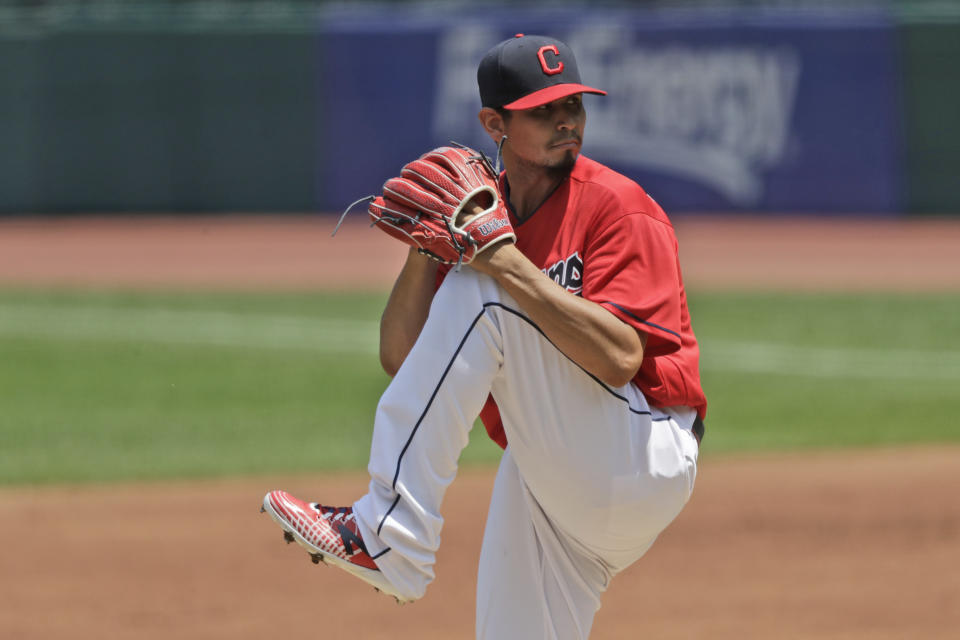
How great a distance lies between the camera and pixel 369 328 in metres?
12.0

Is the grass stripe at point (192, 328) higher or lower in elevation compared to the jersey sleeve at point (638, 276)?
lower

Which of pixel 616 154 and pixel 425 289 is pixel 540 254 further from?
pixel 616 154

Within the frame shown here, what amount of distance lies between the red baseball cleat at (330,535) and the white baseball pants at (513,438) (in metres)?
0.04

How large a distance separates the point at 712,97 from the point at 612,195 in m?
15.2

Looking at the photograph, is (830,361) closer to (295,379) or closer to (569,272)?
(295,379)

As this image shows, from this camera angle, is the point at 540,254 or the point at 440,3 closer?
the point at 540,254

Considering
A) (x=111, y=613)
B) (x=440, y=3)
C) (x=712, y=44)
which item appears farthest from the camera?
(x=440, y=3)

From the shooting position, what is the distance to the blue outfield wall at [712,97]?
17734 mm

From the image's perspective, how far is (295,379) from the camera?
972 centimetres

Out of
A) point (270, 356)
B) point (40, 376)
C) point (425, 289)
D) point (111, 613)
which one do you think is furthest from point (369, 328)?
point (425, 289)

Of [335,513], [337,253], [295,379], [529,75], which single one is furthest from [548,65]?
[337,253]

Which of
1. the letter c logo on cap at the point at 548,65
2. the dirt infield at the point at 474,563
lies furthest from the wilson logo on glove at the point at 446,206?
the dirt infield at the point at 474,563

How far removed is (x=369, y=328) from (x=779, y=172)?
26.9 feet

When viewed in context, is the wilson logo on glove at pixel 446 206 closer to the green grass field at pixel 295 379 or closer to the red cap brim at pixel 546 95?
the red cap brim at pixel 546 95
